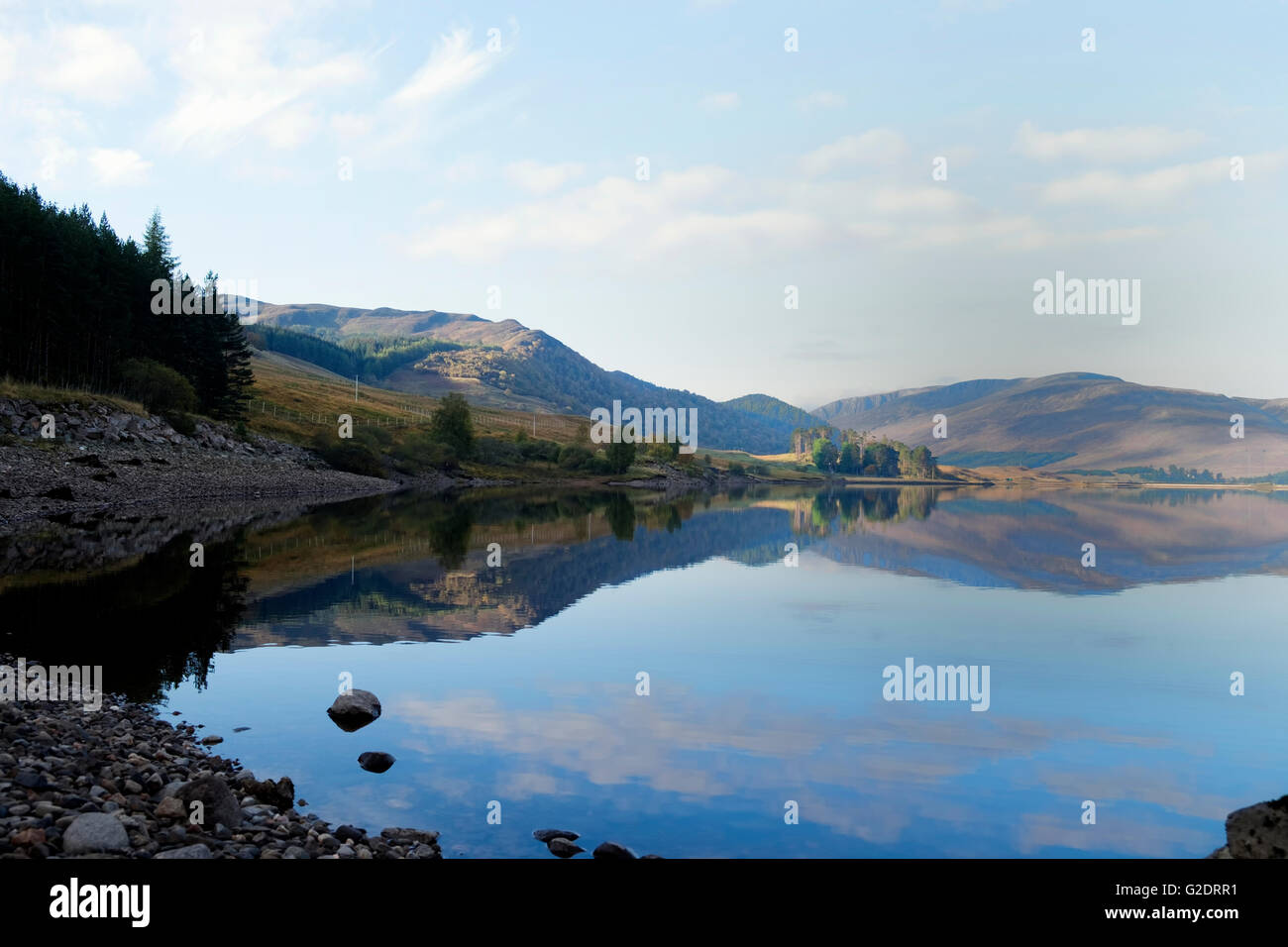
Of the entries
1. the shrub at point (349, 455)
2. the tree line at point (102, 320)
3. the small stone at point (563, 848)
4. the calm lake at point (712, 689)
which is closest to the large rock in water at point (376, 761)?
the calm lake at point (712, 689)

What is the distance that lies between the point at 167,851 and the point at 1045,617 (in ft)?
101

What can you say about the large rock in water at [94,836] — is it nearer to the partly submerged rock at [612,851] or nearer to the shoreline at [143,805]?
the shoreline at [143,805]

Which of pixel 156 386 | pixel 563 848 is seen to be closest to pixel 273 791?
pixel 563 848

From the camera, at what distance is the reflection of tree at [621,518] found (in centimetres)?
6720

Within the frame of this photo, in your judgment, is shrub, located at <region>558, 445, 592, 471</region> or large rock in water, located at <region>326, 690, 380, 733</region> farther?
shrub, located at <region>558, 445, 592, 471</region>

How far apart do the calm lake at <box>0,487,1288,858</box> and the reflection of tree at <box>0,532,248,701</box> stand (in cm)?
15

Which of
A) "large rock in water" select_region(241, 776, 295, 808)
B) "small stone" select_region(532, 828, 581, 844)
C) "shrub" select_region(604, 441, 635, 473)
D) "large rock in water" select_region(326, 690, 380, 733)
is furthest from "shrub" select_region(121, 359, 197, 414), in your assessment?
"shrub" select_region(604, 441, 635, 473)

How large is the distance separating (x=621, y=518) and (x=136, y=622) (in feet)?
196

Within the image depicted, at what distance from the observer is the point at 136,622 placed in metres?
26.0

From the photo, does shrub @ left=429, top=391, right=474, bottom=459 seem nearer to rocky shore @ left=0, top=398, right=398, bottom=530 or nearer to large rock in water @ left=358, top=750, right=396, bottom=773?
rocky shore @ left=0, top=398, right=398, bottom=530

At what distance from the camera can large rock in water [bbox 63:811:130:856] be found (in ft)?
31.8
